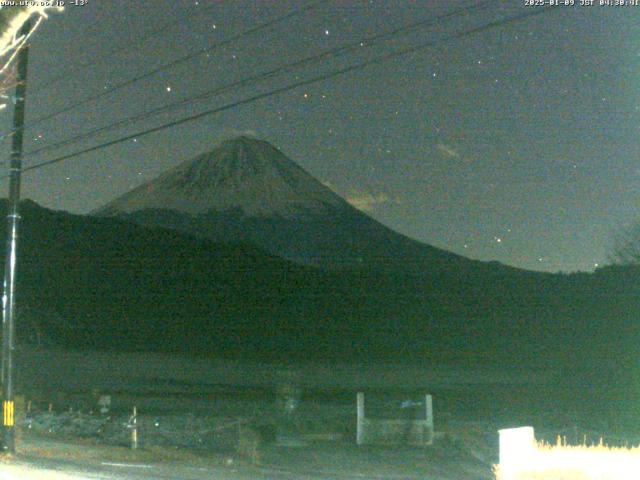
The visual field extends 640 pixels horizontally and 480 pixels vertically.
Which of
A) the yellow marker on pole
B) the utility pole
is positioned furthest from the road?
the utility pole

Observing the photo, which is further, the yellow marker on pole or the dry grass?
the yellow marker on pole

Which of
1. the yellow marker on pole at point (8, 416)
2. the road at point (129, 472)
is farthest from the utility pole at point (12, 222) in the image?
the road at point (129, 472)

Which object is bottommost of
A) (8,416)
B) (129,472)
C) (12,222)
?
(129,472)

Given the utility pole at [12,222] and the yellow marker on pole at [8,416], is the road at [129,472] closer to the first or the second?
the yellow marker on pole at [8,416]

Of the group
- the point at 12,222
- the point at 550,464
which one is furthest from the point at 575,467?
the point at 12,222

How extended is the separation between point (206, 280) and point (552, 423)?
66838mm

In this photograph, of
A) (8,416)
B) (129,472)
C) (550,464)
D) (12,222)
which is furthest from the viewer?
(12,222)

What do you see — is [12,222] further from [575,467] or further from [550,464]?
[575,467]

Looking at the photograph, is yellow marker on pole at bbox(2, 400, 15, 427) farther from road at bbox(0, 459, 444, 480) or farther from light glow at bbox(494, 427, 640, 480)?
light glow at bbox(494, 427, 640, 480)

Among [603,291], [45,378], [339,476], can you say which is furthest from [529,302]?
[339,476]

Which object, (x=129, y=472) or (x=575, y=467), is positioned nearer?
(x=575, y=467)

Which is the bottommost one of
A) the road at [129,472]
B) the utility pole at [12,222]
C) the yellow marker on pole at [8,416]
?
the road at [129,472]

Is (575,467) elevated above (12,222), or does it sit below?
below

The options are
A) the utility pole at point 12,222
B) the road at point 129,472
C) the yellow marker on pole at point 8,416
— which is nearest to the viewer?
the road at point 129,472
